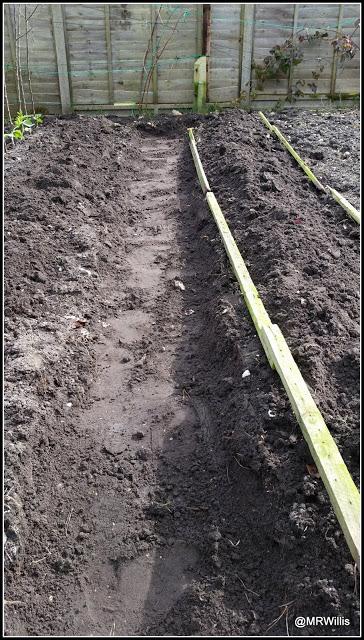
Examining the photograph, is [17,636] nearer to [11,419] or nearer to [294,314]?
[11,419]

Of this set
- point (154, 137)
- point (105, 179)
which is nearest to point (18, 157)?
point (105, 179)

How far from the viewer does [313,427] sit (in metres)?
2.77

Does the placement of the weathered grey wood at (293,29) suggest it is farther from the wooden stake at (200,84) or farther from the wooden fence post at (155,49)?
the wooden fence post at (155,49)

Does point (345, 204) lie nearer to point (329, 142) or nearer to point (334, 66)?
point (329, 142)

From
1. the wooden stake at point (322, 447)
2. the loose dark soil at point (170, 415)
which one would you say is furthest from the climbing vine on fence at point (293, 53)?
the wooden stake at point (322, 447)

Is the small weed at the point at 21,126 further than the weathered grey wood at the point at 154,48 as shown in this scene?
No

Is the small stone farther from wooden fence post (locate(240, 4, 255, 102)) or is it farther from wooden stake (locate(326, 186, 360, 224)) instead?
wooden fence post (locate(240, 4, 255, 102))

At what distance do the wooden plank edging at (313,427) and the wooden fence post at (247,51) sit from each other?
787 cm

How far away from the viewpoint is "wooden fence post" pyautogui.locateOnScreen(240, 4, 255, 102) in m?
10.5

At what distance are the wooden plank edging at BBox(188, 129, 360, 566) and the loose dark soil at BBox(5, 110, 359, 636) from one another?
0.29ft

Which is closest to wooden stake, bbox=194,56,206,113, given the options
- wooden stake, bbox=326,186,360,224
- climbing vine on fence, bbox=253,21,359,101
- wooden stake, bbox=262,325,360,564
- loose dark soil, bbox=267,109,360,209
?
climbing vine on fence, bbox=253,21,359,101

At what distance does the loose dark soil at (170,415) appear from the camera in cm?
249

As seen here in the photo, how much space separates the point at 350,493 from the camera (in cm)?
243

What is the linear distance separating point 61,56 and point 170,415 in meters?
9.00
